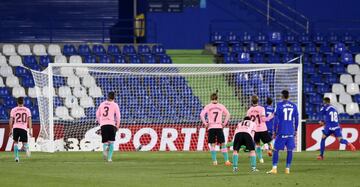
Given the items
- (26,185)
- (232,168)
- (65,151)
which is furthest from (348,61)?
(26,185)

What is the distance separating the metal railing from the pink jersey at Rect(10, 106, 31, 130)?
18426mm

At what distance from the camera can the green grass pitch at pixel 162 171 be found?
18.9m

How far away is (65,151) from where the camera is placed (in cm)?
3075

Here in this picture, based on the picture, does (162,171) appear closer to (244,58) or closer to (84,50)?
(84,50)

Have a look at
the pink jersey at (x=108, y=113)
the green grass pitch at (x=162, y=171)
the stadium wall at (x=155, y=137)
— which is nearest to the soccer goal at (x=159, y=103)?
the stadium wall at (x=155, y=137)

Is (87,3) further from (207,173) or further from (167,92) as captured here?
(207,173)

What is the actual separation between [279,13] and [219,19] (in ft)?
9.02

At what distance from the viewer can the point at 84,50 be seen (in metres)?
37.2

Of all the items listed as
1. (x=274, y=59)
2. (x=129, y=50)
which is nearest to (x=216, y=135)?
(x=129, y=50)

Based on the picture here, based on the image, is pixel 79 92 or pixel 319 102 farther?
pixel 319 102

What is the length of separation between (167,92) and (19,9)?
36.4ft

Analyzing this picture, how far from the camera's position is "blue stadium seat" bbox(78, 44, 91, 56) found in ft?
121

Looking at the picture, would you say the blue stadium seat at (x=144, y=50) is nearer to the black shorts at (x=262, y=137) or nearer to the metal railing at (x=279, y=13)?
the metal railing at (x=279, y=13)

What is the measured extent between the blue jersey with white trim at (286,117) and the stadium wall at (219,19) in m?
20.4
